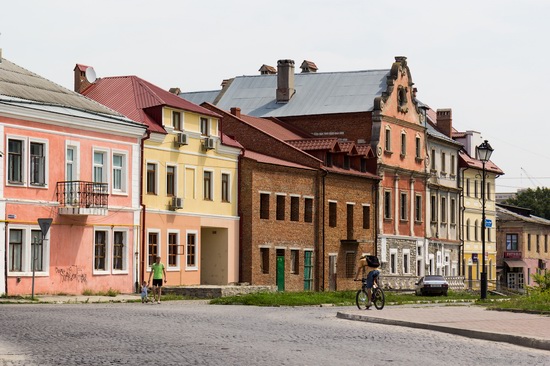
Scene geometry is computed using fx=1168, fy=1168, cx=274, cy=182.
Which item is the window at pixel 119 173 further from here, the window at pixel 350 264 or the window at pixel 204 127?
the window at pixel 350 264

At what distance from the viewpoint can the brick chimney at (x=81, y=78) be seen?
55844 mm

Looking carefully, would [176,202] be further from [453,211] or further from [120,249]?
[453,211]

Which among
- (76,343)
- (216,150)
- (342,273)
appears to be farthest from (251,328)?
(342,273)

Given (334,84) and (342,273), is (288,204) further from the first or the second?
(334,84)

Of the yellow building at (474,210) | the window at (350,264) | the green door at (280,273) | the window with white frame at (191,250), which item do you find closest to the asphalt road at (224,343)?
the window with white frame at (191,250)

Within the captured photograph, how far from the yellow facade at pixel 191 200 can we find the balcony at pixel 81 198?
411cm

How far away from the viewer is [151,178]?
50.9 m

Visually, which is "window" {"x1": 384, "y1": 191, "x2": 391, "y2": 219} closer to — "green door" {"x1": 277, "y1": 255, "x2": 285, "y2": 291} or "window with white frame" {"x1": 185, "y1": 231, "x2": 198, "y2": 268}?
"green door" {"x1": 277, "y1": 255, "x2": 285, "y2": 291}

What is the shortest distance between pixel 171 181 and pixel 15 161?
10790mm

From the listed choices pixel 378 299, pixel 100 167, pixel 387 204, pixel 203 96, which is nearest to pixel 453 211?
pixel 387 204

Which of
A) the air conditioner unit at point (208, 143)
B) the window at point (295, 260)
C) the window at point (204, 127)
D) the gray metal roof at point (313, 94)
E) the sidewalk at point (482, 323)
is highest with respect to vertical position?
the gray metal roof at point (313, 94)

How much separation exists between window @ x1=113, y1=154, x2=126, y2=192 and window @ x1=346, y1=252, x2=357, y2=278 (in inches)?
828

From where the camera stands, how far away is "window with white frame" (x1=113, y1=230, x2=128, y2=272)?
47.8 meters

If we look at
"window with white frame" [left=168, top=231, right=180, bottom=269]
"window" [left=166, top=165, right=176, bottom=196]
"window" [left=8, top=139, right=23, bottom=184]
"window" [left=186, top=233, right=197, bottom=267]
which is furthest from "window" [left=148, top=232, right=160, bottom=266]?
"window" [left=8, top=139, right=23, bottom=184]
